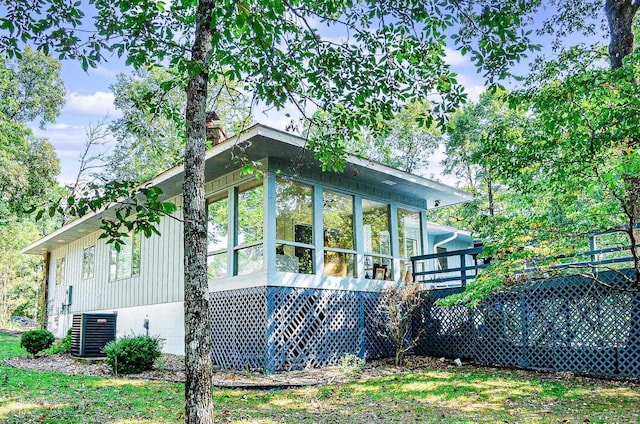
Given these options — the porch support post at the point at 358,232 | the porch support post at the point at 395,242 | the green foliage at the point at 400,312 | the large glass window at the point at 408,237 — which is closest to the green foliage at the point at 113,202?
the green foliage at the point at 400,312

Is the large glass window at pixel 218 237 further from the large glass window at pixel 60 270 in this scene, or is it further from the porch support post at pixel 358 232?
the large glass window at pixel 60 270

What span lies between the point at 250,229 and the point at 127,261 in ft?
19.0

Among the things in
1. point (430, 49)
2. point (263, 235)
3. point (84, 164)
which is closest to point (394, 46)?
point (430, 49)

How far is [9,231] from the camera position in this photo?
94.7 ft

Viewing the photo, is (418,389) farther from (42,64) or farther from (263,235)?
(42,64)

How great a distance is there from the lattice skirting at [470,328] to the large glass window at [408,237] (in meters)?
1.59

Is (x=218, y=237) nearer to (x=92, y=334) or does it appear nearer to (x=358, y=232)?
A: (x=358, y=232)

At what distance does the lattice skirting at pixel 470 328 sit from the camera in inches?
307

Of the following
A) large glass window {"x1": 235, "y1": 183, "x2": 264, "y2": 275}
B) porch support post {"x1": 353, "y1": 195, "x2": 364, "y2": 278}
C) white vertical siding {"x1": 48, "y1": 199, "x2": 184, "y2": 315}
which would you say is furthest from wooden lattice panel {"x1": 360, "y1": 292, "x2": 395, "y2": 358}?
white vertical siding {"x1": 48, "y1": 199, "x2": 184, "y2": 315}

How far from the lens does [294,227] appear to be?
9.09 m

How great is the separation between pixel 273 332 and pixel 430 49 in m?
5.05

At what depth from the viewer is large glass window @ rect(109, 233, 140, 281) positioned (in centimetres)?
1295

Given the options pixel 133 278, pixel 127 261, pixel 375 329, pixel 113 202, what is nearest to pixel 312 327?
pixel 375 329

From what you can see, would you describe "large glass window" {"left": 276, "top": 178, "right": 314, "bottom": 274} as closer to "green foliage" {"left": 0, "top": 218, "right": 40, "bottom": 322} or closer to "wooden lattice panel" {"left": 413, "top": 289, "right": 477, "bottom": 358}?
"wooden lattice panel" {"left": 413, "top": 289, "right": 477, "bottom": 358}
